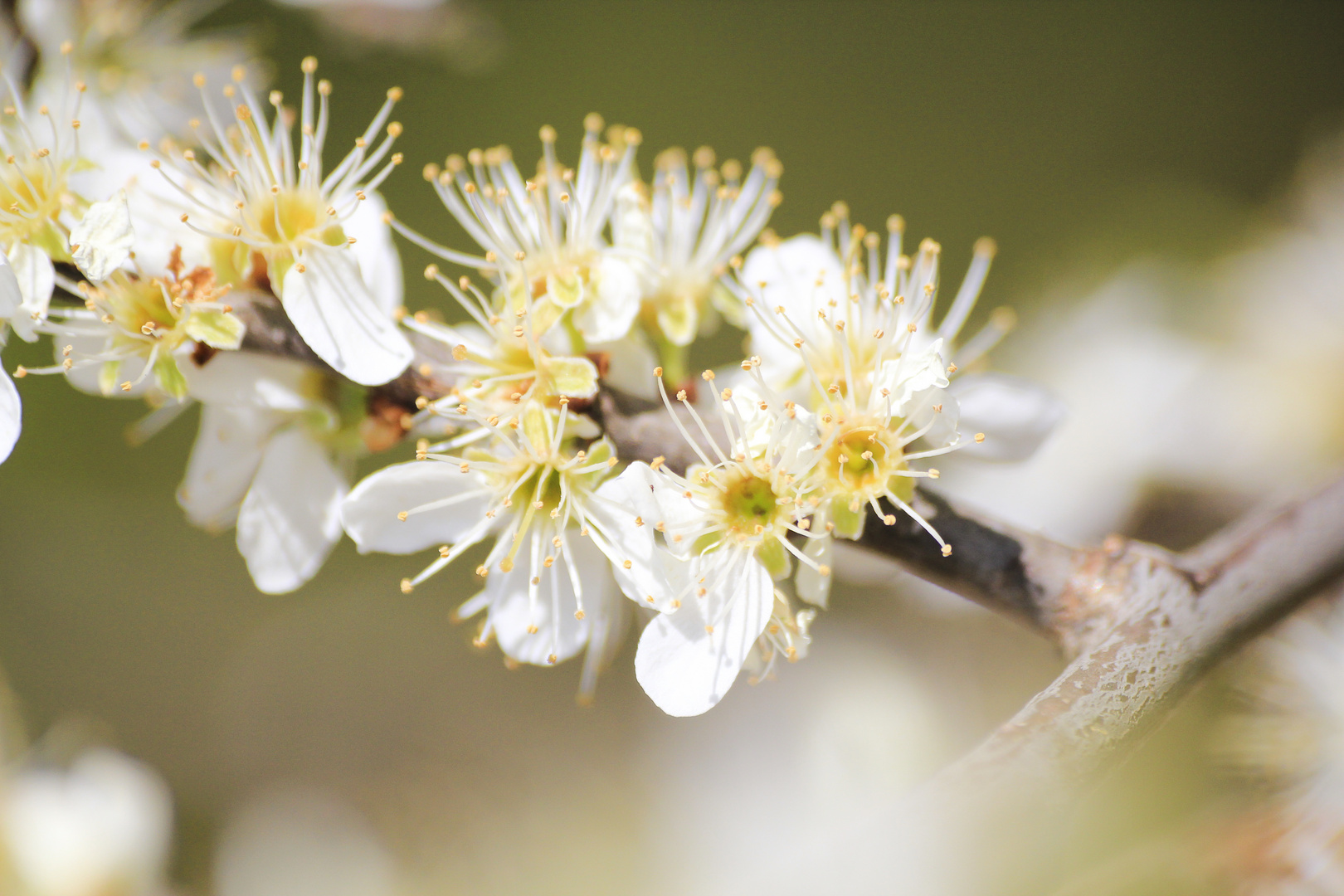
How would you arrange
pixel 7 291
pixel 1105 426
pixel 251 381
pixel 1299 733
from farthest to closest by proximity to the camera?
1. pixel 1105 426
2. pixel 1299 733
3. pixel 251 381
4. pixel 7 291

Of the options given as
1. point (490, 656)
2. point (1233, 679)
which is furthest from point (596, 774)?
point (1233, 679)

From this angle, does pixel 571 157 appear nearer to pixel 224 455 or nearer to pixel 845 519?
pixel 224 455

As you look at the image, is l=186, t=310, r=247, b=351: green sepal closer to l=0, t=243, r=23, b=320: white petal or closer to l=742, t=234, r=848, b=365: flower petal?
l=0, t=243, r=23, b=320: white petal

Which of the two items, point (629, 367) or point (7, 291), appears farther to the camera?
point (629, 367)

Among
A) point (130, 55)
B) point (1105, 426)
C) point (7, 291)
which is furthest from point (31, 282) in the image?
point (1105, 426)

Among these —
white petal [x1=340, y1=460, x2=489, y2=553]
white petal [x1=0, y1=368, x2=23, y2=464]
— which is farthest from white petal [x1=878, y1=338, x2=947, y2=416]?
white petal [x1=0, y1=368, x2=23, y2=464]

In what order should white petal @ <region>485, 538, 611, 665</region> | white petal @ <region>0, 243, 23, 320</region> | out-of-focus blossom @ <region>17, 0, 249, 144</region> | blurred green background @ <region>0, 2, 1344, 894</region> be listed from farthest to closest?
blurred green background @ <region>0, 2, 1344, 894</region> < out-of-focus blossom @ <region>17, 0, 249, 144</region> < white petal @ <region>485, 538, 611, 665</region> < white petal @ <region>0, 243, 23, 320</region>

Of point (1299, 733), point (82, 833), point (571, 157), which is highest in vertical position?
point (571, 157)
